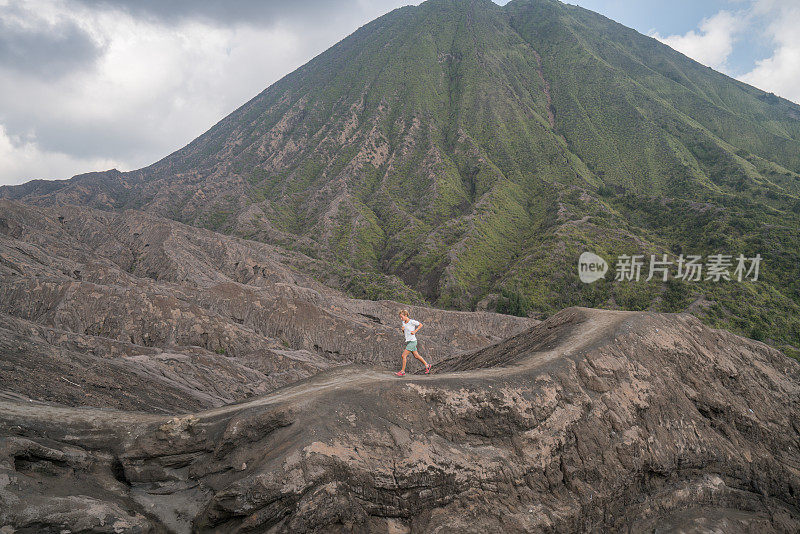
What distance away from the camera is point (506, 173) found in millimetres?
117625

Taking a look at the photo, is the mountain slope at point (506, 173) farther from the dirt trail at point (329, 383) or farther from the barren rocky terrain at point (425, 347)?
the dirt trail at point (329, 383)

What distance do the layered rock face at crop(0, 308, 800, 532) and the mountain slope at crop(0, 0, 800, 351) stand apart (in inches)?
2015

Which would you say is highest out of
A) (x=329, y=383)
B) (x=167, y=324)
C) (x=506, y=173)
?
(x=506, y=173)

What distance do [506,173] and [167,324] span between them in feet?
346

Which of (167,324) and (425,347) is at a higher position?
(167,324)

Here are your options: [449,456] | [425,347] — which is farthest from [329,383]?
[425,347]

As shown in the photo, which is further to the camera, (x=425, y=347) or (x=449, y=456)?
(x=425, y=347)

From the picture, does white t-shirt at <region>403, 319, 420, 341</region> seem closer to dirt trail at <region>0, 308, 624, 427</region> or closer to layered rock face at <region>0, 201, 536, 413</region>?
dirt trail at <region>0, 308, 624, 427</region>

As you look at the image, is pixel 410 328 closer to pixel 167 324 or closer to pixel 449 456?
pixel 449 456

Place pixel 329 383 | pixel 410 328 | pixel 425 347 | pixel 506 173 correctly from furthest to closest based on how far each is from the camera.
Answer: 1. pixel 506 173
2. pixel 425 347
3. pixel 410 328
4. pixel 329 383

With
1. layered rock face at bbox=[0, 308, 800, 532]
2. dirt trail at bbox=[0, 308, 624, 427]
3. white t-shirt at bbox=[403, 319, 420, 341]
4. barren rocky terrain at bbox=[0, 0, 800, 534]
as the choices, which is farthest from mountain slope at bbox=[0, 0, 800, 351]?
white t-shirt at bbox=[403, 319, 420, 341]

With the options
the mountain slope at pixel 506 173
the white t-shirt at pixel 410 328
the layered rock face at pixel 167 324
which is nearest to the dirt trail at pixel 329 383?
the white t-shirt at pixel 410 328

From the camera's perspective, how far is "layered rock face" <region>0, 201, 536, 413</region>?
17406 mm

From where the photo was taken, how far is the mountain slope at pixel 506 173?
7144cm
